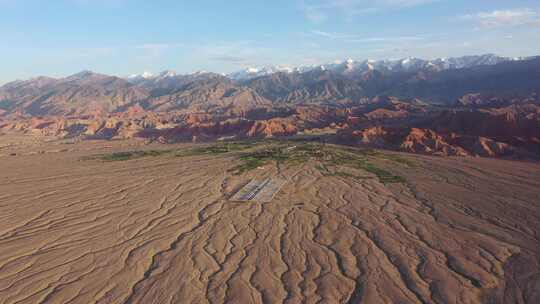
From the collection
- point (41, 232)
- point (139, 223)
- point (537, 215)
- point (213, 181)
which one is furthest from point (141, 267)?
point (537, 215)

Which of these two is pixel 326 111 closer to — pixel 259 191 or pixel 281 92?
pixel 259 191

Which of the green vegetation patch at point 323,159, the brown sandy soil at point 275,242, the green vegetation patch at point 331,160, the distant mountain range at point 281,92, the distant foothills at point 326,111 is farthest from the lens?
the distant mountain range at point 281,92

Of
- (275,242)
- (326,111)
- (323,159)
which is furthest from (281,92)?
(275,242)

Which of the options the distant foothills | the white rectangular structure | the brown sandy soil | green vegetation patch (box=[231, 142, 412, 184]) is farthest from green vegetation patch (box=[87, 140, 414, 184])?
the distant foothills

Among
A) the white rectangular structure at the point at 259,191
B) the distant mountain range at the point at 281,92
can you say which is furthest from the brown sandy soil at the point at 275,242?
the distant mountain range at the point at 281,92

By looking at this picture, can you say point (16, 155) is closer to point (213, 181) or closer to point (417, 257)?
point (213, 181)

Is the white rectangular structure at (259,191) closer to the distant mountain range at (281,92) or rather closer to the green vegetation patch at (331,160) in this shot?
the green vegetation patch at (331,160)
